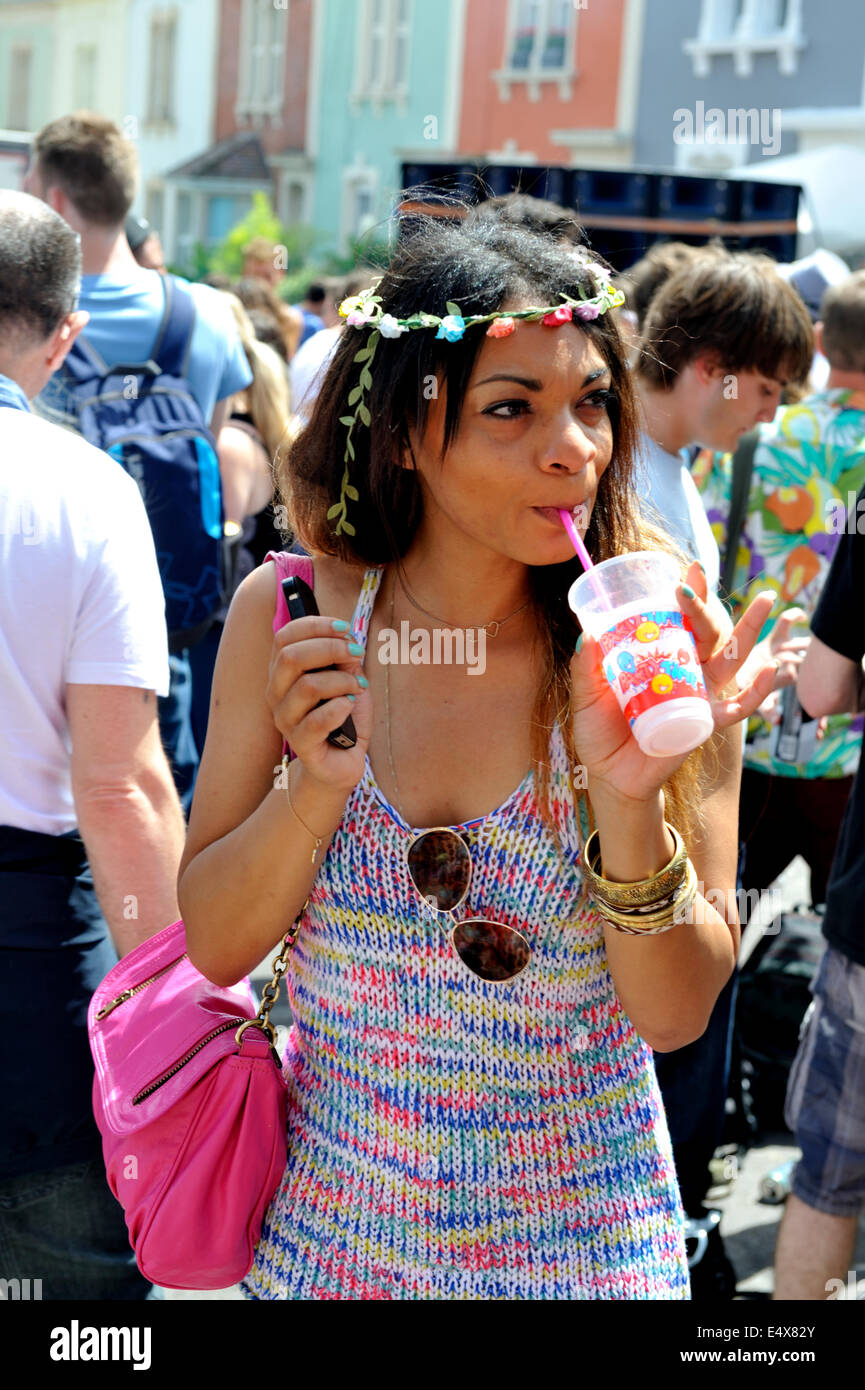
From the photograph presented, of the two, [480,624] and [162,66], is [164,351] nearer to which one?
[480,624]

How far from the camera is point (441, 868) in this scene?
5.72 ft

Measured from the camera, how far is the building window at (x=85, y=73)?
35812 mm

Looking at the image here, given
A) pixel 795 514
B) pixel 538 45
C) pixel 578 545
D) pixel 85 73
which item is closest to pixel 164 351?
pixel 795 514

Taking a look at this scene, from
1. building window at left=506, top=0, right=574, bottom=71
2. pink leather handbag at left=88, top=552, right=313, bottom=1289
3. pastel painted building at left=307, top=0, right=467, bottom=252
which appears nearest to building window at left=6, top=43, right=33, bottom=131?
pastel painted building at left=307, top=0, right=467, bottom=252

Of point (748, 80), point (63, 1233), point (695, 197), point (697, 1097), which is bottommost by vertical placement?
point (697, 1097)

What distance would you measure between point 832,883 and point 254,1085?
55.5 inches

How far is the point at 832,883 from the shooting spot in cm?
282

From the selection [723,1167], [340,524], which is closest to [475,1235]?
[340,524]

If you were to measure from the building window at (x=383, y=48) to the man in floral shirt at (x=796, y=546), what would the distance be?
27884 millimetres

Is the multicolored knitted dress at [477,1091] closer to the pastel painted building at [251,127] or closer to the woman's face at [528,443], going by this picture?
the woman's face at [528,443]

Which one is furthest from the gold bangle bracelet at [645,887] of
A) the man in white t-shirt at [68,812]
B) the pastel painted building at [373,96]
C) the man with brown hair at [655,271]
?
the pastel painted building at [373,96]

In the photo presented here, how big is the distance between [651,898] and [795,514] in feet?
7.96

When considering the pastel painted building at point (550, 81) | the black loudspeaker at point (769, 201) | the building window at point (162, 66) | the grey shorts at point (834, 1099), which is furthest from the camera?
the building window at point (162, 66)
